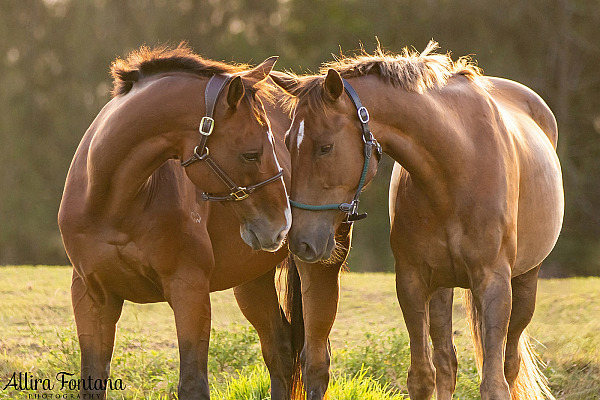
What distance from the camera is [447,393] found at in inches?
183

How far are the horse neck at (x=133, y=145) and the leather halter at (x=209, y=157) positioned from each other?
8 centimetres

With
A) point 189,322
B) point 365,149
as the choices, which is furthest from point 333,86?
point 189,322

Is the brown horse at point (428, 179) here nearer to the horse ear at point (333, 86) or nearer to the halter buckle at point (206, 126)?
the horse ear at point (333, 86)

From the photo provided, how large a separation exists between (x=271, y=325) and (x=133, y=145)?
184cm

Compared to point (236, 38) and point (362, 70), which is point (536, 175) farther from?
point (236, 38)

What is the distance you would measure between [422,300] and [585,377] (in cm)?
253

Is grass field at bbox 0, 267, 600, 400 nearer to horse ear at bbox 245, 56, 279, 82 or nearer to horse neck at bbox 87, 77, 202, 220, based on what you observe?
horse neck at bbox 87, 77, 202, 220

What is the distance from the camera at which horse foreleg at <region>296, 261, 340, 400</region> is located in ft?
15.5

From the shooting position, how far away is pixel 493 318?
3936mm

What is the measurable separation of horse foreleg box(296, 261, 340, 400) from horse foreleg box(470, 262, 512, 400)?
3.29ft

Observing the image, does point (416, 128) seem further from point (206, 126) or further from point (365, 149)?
point (206, 126)

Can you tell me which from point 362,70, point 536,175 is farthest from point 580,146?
point 362,70

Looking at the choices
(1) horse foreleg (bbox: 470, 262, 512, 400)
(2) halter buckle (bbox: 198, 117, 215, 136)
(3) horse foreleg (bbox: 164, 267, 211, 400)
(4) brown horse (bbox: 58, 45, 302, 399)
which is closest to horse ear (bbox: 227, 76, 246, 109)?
(4) brown horse (bbox: 58, 45, 302, 399)

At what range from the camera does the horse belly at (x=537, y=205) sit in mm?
4484
